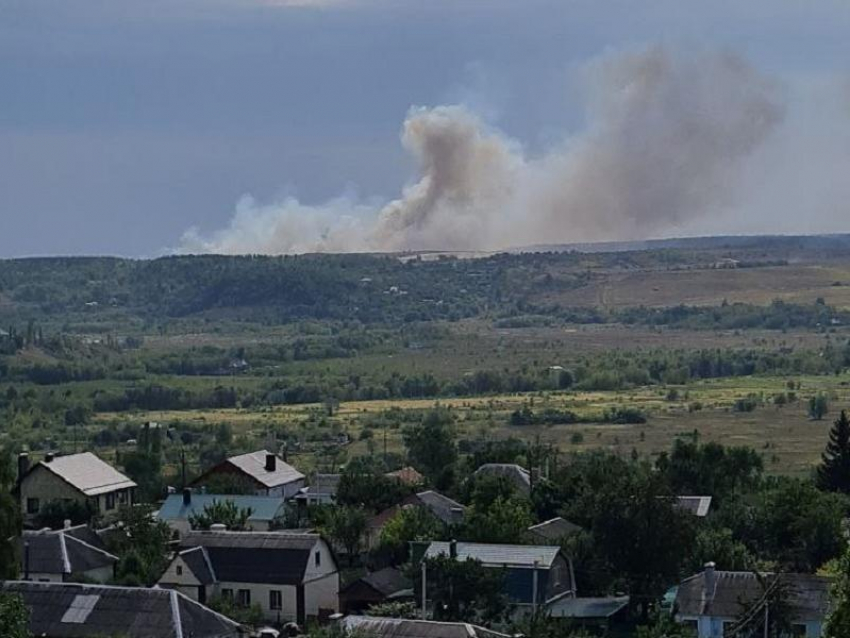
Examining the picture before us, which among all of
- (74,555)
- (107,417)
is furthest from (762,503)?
(107,417)

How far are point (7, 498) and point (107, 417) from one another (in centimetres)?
8984

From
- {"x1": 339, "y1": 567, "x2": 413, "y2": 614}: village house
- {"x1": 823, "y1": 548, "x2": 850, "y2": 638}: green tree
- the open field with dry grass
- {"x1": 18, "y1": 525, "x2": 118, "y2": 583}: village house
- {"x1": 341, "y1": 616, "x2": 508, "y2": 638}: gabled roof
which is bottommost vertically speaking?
the open field with dry grass

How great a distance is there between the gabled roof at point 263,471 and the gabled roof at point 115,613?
28.8 metres

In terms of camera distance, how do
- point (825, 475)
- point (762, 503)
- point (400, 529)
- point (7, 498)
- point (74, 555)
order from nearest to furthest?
point (7, 498) → point (74, 555) → point (400, 529) → point (762, 503) → point (825, 475)

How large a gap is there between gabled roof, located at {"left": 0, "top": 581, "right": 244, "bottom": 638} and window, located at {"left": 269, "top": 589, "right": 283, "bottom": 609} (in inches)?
296

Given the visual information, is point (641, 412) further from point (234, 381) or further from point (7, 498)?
point (7, 498)

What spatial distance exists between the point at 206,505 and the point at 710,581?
21.0 m

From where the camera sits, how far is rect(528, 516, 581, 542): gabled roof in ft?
189

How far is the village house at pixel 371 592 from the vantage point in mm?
52938

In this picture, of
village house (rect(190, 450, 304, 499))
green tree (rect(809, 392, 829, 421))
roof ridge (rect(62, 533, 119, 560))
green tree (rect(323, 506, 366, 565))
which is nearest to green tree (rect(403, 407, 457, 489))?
village house (rect(190, 450, 304, 499))

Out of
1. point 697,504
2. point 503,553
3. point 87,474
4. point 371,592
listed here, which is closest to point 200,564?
point 371,592

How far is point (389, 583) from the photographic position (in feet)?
177

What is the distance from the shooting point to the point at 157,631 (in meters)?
42.6

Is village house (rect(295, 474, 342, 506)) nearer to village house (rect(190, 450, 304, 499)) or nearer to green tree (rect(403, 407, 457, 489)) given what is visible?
village house (rect(190, 450, 304, 499))
